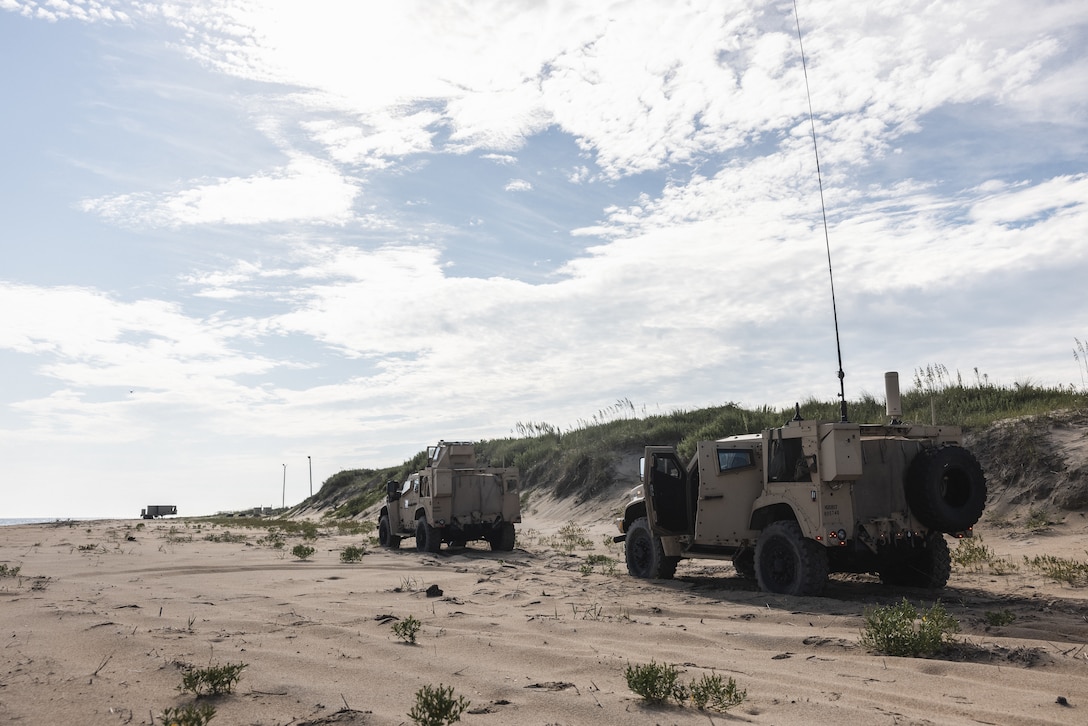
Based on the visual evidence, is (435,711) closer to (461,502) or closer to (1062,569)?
(1062,569)

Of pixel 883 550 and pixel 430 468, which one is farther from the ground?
pixel 430 468

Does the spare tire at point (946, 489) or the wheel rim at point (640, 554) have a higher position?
the spare tire at point (946, 489)

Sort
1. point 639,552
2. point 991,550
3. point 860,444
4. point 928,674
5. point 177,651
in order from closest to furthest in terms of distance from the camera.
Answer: point 928,674, point 177,651, point 860,444, point 639,552, point 991,550

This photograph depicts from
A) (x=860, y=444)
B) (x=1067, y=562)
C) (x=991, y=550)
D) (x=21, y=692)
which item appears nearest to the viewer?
(x=21, y=692)

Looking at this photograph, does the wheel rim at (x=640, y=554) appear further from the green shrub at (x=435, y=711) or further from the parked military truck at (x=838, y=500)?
the green shrub at (x=435, y=711)

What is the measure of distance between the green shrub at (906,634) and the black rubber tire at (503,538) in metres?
13.9

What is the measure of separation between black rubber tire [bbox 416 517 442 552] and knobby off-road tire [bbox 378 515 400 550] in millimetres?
1599

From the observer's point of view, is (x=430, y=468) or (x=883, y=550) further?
(x=430, y=468)

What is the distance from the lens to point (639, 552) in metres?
13.4

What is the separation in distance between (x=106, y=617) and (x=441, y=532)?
12299 mm

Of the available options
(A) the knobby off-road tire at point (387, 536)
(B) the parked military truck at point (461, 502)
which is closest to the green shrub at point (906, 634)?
(B) the parked military truck at point (461, 502)

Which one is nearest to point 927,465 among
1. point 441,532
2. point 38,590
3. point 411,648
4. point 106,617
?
point 411,648

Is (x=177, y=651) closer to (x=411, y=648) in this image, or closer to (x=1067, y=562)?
(x=411, y=648)

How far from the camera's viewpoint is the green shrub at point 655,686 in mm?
5156
